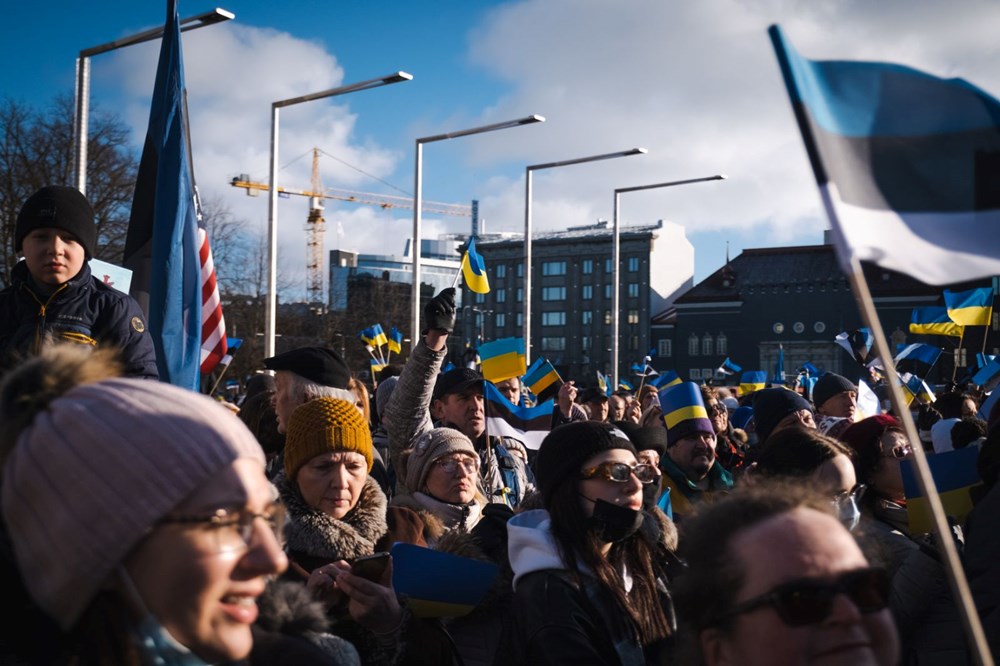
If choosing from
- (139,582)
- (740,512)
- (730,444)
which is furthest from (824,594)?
(730,444)

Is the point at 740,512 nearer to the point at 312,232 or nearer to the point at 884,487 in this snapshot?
the point at 884,487

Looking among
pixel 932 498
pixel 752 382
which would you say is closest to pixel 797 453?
pixel 932 498

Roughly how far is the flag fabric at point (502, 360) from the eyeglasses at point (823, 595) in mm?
6251

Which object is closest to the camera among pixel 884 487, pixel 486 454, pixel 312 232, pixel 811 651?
pixel 811 651

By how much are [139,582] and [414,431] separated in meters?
3.87

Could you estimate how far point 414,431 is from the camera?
5766mm

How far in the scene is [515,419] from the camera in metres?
7.25

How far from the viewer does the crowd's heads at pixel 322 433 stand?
398cm

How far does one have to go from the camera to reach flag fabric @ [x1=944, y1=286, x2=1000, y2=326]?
15.5 meters

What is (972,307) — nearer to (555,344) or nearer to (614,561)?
(614,561)

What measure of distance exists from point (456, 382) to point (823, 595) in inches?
177

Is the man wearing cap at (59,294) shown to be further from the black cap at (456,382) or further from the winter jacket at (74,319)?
the black cap at (456,382)

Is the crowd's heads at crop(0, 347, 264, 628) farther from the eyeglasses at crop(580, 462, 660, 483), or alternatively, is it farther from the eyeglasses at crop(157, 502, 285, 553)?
the eyeglasses at crop(580, 462, 660, 483)

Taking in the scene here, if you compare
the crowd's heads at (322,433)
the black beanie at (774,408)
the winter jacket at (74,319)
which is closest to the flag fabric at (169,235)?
the winter jacket at (74,319)
